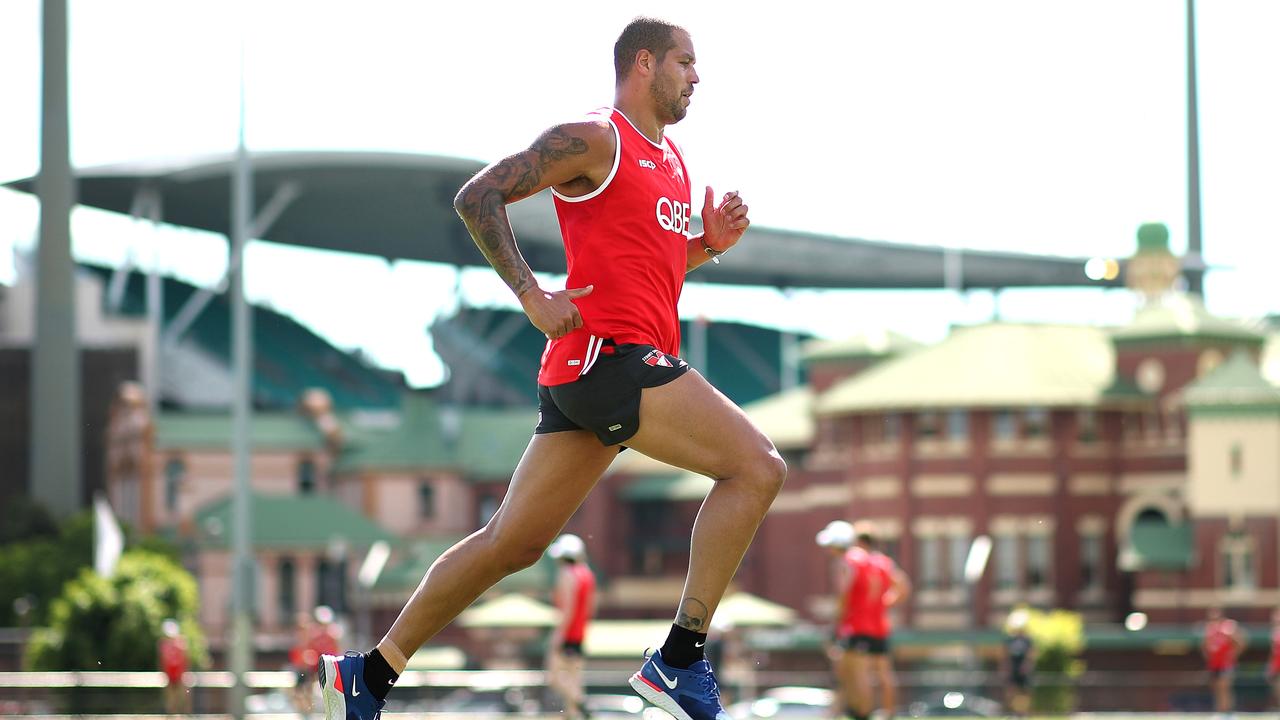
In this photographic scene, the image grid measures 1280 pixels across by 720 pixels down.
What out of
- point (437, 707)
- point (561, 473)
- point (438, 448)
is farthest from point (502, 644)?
point (561, 473)

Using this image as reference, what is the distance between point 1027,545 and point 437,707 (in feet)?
121

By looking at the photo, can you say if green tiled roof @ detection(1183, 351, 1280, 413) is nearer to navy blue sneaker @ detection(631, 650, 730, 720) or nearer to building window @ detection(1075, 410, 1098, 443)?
building window @ detection(1075, 410, 1098, 443)

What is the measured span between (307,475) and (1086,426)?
119 ft

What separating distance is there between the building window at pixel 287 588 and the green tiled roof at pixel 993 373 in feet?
74.4

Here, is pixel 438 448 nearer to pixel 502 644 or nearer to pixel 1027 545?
pixel 502 644

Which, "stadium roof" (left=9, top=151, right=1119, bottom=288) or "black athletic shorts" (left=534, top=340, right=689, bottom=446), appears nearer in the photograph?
"black athletic shorts" (left=534, top=340, right=689, bottom=446)

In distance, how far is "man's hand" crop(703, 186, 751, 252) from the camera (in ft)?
22.4

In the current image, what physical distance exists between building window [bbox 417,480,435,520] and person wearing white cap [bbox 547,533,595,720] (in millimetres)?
81954

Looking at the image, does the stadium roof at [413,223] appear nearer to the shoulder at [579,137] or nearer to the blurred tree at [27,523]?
the blurred tree at [27,523]

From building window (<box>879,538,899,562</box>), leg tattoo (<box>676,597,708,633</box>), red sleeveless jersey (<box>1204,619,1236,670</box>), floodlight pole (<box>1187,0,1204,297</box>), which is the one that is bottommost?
building window (<box>879,538,899,562</box>)

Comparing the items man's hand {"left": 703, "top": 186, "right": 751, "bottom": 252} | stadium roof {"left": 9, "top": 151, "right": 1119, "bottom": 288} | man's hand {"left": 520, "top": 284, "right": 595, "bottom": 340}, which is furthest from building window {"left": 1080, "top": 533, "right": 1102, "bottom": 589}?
man's hand {"left": 520, "top": 284, "right": 595, "bottom": 340}

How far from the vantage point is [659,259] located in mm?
6191

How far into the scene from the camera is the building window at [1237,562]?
235 ft

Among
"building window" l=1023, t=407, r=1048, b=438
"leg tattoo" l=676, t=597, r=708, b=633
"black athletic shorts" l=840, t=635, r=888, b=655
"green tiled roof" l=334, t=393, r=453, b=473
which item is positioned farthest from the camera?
"green tiled roof" l=334, t=393, r=453, b=473
